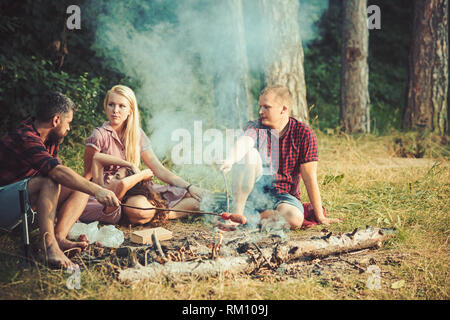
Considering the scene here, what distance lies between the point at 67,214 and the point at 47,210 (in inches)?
7.7

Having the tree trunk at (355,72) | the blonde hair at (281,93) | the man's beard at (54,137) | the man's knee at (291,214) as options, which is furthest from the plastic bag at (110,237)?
the tree trunk at (355,72)

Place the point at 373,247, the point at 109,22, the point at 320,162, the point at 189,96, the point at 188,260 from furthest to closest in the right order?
the point at 189,96
the point at 109,22
the point at 320,162
the point at 373,247
the point at 188,260

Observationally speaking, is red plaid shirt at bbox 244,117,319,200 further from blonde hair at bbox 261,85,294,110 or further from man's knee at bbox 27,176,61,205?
man's knee at bbox 27,176,61,205

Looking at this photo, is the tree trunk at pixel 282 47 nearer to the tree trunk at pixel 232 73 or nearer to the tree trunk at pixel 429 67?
the tree trunk at pixel 232 73

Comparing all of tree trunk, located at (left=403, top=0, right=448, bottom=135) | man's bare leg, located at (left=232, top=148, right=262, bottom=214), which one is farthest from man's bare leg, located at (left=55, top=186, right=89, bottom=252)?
tree trunk, located at (left=403, top=0, right=448, bottom=135)

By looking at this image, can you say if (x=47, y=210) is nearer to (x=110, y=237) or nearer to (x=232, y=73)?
(x=110, y=237)

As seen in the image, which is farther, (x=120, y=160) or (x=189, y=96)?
(x=189, y=96)

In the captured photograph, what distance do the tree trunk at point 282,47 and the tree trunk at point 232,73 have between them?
0.37 m

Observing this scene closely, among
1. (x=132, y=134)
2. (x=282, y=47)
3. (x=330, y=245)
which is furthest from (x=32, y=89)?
(x=330, y=245)

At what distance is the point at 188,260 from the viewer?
2.45 metres

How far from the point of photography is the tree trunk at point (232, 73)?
596 cm
